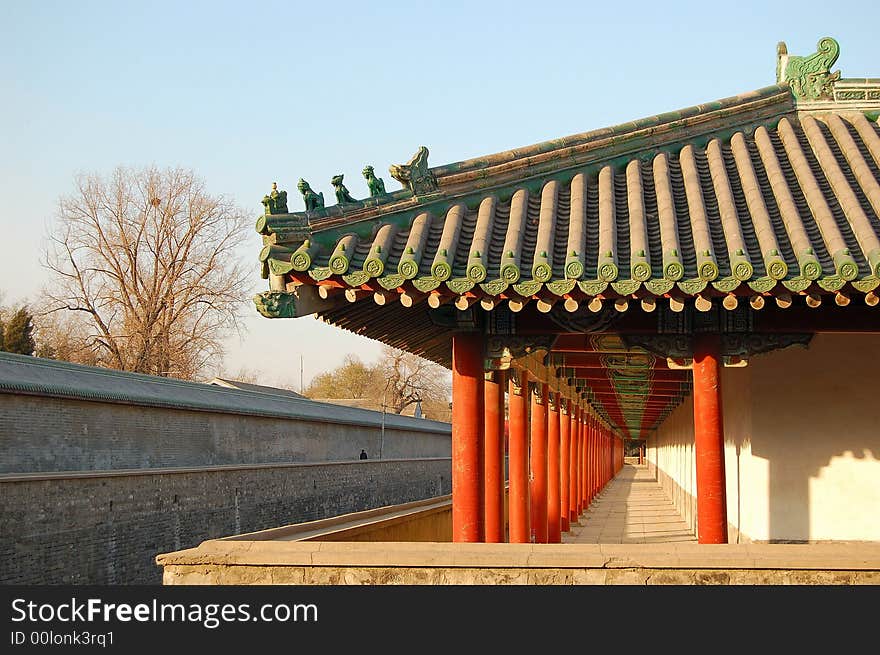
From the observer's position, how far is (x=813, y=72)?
30.6 ft

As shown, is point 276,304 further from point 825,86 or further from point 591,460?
point 591,460

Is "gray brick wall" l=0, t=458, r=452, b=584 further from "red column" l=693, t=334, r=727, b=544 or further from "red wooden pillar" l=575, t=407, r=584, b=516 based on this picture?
"red column" l=693, t=334, r=727, b=544

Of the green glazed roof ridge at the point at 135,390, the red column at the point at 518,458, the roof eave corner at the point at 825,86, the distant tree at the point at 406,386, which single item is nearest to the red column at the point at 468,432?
the red column at the point at 518,458

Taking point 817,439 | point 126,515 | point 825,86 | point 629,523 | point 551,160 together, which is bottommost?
point 629,523

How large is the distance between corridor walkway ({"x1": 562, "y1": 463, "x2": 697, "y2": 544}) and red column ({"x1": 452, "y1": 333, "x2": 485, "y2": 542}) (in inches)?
305

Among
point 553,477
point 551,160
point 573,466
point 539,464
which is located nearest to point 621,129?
point 551,160

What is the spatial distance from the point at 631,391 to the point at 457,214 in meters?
13.7

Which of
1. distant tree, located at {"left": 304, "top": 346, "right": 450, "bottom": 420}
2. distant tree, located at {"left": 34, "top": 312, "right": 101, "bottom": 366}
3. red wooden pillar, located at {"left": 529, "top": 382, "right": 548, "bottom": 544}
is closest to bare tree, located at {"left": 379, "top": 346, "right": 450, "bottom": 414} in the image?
distant tree, located at {"left": 304, "top": 346, "right": 450, "bottom": 420}

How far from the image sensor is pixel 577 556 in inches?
237

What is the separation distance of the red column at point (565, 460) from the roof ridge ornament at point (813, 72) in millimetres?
9807

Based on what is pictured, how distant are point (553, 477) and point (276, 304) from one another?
32.9 feet

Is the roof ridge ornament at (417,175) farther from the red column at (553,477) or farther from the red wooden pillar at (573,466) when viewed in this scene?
the red wooden pillar at (573,466)

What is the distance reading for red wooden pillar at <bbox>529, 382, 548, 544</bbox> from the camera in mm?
12930
